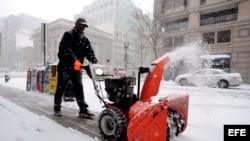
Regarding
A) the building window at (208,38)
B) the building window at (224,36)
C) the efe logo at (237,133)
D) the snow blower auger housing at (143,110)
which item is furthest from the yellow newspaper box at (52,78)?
the building window at (208,38)

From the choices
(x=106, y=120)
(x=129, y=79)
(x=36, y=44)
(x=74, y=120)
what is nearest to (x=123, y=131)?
(x=106, y=120)

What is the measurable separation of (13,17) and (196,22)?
292ft

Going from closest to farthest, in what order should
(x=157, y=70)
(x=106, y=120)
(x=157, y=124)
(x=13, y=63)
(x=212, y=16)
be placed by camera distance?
1. (x=157, y=124)
2. (x=157, y=70)
3. (x=106, y=120)
4. (x=212, y=16)
5. (x=13, y=63)

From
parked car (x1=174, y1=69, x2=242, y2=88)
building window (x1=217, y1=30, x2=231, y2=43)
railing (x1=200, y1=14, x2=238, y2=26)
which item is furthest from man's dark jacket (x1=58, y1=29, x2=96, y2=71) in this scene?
railing (x1=200, y1=14, x2=238, y2=26)

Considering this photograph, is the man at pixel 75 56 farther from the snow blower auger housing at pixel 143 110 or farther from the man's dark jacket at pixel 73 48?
the snow blower auger housing at pixel 143 110

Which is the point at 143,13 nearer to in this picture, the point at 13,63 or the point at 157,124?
the point at 157,124

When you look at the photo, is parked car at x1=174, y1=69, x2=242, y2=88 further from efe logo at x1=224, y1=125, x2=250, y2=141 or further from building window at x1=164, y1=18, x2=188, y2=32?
building window at x1=164, y1=18, x2=188, y2=32

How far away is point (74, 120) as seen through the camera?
4.36 m

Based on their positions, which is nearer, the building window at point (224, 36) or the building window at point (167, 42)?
the building window at point (224, 36)

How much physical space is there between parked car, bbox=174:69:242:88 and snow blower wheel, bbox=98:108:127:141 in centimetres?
1427

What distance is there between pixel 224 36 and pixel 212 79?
1355 centimetres

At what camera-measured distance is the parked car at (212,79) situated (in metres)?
15.6

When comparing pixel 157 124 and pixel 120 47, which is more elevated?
pixel 120 47

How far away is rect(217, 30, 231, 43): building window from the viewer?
27203mm
